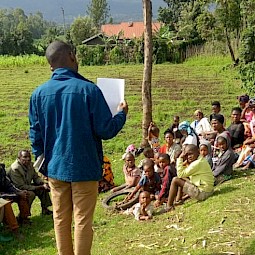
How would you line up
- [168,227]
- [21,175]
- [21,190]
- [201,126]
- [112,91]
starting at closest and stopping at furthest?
[112,91], [168,227], [21,190], [21,175], [201,126]

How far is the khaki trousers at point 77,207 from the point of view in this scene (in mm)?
4109

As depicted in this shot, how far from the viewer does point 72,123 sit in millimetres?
3951

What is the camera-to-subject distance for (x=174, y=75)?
28.7 metres

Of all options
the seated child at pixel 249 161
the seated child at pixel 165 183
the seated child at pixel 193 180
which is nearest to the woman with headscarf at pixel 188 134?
the seated child at pixel 249 161

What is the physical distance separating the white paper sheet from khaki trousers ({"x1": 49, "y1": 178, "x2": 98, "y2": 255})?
734 millimetres

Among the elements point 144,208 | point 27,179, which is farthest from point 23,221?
point 144,208

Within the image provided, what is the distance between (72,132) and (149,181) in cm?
373

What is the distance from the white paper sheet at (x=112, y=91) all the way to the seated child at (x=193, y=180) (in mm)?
2617

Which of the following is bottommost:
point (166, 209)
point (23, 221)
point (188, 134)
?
point (23, 221)

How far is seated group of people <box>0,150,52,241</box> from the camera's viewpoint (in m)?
7.07

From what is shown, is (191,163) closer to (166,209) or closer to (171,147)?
(166,209)

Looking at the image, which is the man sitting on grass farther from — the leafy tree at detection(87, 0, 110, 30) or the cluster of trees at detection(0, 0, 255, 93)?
the leafy tree at detection(87, 0, 110, 30)

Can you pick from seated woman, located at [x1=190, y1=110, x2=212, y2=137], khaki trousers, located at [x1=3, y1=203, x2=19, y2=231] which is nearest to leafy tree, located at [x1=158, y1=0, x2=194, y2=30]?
seated woman, located at [x1=190, y1=110, x2=212, y2=137]

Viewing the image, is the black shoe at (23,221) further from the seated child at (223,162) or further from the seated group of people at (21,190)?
the seated child at (223,162)
